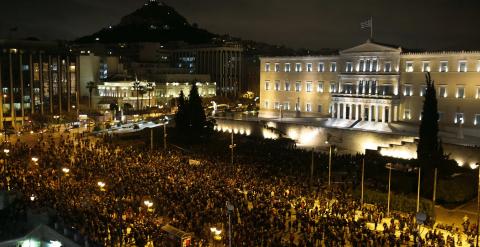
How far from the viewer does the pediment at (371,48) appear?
199 ft

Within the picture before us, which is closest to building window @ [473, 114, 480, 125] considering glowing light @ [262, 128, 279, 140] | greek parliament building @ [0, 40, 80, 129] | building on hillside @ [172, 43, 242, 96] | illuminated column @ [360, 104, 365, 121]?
illuminated column @ [360, 104, 365, 121]

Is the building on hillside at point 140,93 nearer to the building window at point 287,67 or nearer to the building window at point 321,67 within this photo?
the building window at point 287,67

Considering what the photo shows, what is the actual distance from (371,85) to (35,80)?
196 ft

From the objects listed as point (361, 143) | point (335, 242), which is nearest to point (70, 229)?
point (335, 242)

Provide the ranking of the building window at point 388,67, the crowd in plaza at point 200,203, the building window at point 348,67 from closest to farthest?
A: the crowd in plaza at point 200,203, the building window at point 388,67, the building window at point 348,67

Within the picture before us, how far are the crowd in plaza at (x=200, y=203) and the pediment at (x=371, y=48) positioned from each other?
92.6 feet

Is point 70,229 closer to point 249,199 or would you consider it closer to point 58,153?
point 249,199

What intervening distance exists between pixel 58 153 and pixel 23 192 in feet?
46.6

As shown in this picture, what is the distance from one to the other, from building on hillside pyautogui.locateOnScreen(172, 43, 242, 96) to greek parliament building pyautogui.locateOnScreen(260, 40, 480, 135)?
60230mm

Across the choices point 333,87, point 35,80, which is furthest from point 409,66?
point 35,80

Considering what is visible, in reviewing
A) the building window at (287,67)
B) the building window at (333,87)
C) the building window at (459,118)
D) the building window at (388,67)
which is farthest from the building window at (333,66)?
the building window at (459,118)

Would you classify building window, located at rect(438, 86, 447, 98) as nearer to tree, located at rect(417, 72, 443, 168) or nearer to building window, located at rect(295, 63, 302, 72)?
tree, located at rect(417, 72, 443, 168)

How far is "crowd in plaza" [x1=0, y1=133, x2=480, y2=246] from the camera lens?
79.9 feet

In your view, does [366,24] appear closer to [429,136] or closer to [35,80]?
[429,136]
